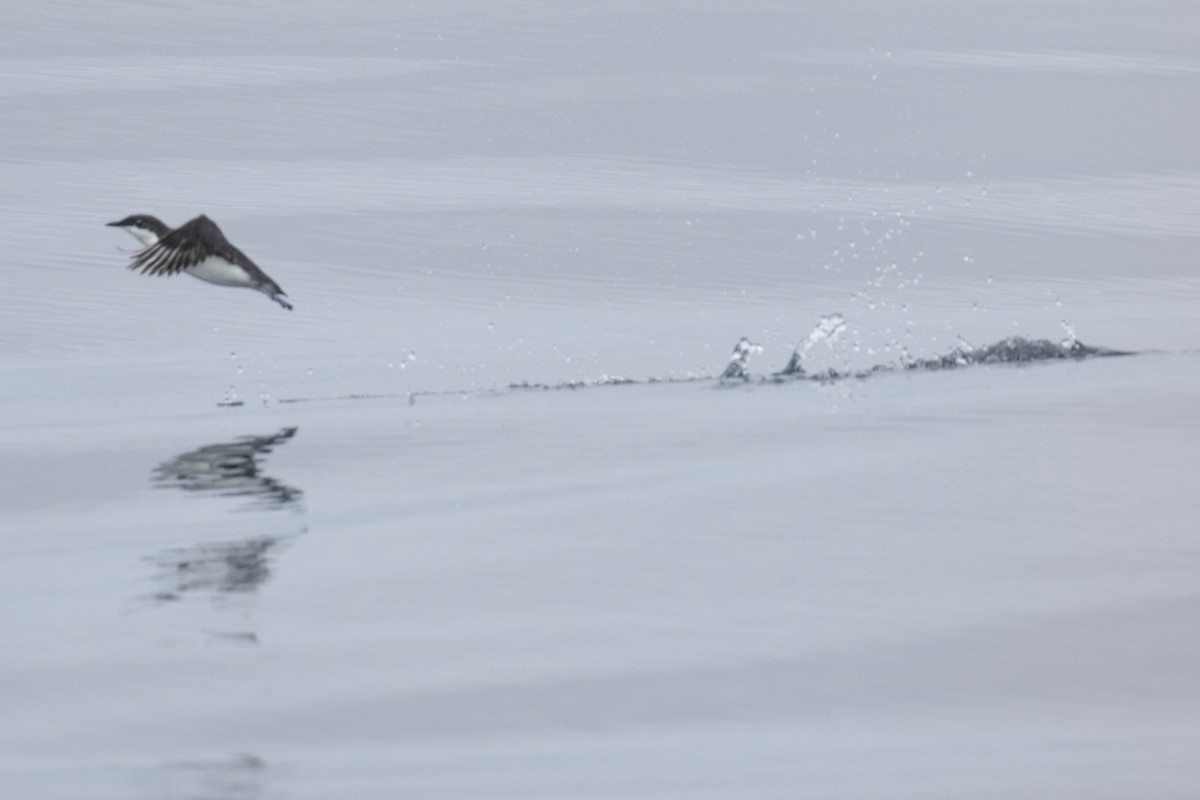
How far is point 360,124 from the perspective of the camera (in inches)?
1128

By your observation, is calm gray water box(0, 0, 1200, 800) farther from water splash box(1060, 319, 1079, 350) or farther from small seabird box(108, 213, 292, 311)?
small seabird box(108, 213, 292, 311)

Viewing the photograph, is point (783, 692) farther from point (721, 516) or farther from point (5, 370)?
point (5, 370)

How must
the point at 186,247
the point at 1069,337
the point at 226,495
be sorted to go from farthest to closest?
1. the point at 1069,337
2. the point at 186,247
3. the point at 226,495

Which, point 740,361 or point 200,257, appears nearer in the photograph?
point 200,257

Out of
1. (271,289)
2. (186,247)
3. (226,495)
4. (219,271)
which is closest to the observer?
(226,495)

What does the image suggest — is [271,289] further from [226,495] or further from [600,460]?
[226,495]

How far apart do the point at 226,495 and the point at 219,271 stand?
3420 mm

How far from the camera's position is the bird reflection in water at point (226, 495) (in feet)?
28.4

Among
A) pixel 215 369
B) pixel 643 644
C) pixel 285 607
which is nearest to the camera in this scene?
pixel 643 644

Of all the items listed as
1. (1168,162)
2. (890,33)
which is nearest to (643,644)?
(1168,162)

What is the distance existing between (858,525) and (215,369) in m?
6.77

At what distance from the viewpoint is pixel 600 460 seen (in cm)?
1124

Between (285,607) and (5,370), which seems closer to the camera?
(285,607)

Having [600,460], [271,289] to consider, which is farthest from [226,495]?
[271,289]
